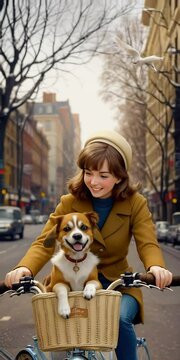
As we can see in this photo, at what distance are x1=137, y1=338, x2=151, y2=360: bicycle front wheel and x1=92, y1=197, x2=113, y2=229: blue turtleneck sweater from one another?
0.58 metres

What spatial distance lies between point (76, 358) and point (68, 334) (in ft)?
0.34

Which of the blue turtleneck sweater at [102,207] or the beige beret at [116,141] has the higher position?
the beige beret at [116,141]

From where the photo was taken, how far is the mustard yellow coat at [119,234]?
3.06m

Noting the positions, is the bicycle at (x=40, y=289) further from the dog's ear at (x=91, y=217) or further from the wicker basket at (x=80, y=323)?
the dog's ear at (x=91, y=217)

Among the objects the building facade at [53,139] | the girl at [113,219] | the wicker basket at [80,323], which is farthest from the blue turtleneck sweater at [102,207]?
the building facade at [53,139]

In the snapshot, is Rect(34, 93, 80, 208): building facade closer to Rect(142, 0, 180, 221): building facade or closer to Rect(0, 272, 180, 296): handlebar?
Rect(142, 0, 180, 221): building facade

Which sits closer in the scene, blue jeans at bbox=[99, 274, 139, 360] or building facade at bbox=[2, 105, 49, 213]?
blue jeans at bbox=[99, 274, 139, 360]

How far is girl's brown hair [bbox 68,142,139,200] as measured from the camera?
3.03 meters

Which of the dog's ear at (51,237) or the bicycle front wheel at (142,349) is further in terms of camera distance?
the bicycle front wheel at (142,349)

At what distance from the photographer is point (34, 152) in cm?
10706

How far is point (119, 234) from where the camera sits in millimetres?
3168

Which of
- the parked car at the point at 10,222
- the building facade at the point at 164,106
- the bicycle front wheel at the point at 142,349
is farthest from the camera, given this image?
the building facade at the point at 164,106

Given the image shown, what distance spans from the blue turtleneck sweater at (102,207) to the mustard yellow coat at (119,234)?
1.2 inches

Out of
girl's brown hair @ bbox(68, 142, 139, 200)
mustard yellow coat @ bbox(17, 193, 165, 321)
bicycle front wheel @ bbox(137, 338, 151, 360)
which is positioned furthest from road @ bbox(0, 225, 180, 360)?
girl's brown hair @ bbox(68, 142, 139, 200)
